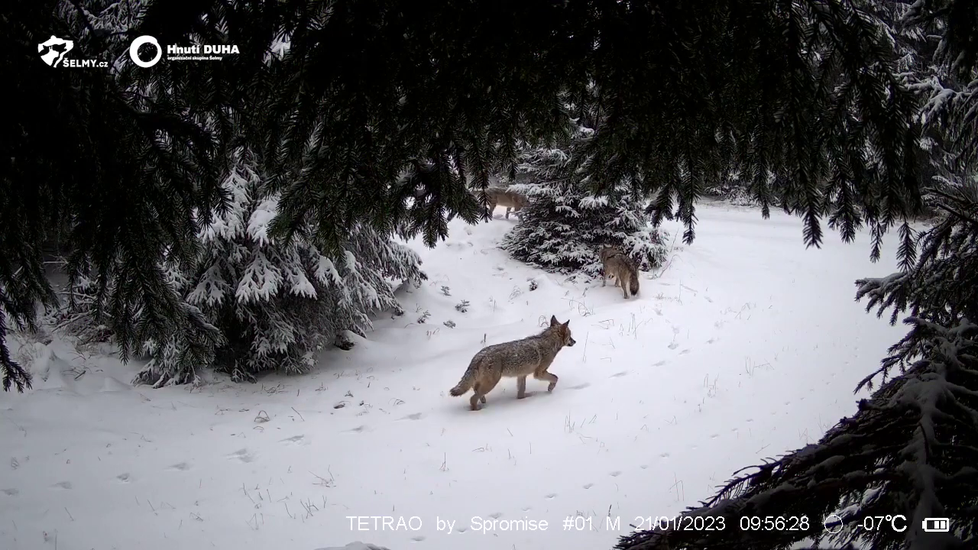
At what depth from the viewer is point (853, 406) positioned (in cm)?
638

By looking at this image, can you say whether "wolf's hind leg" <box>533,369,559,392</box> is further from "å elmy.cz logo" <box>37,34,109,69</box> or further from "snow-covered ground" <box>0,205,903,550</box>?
"å elmy.cz logo" <box>37,34,109,69</box>

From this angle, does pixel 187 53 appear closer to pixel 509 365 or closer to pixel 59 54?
pixel 59 54

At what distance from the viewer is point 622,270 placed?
10844mm

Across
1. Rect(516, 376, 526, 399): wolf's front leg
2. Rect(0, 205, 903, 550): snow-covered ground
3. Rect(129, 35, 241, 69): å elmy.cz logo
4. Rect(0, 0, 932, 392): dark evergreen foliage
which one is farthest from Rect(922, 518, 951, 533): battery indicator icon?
Rect(516, 376, 526, 399): wolf's front leg

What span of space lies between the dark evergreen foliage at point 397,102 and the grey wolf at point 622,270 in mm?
8494

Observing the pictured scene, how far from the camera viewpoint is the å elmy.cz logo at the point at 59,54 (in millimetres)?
1902

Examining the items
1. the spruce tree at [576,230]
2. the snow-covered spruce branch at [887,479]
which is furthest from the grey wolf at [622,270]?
the snow-covered spruce branch at [887,479]

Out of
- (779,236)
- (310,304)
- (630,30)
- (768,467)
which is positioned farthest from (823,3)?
(779,236)

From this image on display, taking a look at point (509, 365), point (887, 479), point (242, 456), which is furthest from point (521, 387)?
point (887, 479)

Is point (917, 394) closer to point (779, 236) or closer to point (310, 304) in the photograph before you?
point (310, 304)

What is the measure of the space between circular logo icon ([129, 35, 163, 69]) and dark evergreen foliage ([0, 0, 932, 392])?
1.3 inches

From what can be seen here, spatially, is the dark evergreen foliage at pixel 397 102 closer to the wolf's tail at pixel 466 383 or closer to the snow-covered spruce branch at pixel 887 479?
the snow-covered spruce branch at pixel 887 479

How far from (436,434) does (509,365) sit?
54.1 inches

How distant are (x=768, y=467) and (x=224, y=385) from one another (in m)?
8.46
